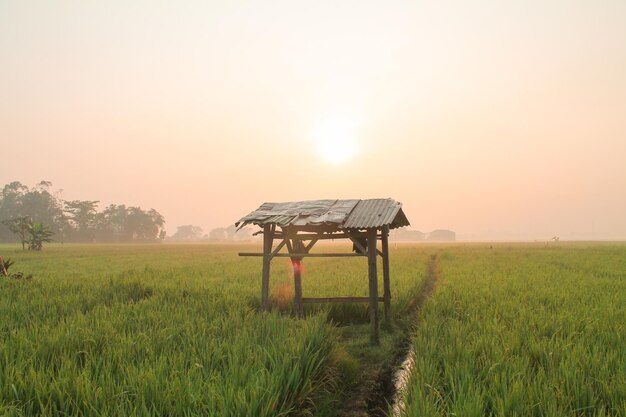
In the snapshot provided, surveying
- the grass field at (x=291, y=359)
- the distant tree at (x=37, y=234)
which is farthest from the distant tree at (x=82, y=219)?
the grass field at (x=291, y=359)

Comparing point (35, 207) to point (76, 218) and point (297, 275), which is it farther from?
point (297, 275)

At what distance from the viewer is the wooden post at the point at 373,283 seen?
780 centimetres

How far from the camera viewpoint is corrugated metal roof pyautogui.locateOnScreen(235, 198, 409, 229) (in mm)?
8094

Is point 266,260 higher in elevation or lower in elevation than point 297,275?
higher

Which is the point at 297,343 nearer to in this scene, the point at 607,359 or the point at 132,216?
the point at 607,359

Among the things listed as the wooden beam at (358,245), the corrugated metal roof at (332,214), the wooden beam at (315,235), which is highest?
the corrugated metal roof at (332,214)

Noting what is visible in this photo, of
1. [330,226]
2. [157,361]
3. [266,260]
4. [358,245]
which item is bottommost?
[157,361]

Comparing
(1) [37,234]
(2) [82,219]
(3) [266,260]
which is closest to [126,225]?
(2) [82,219]

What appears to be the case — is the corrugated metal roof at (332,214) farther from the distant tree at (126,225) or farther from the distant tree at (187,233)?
the distant tree at (187,233)

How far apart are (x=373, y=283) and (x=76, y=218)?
328 ft

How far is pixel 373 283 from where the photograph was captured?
8.03 meters

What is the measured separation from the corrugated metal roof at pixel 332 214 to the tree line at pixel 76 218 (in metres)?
79.7

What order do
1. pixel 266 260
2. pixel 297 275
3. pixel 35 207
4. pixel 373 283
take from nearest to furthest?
pixel 373 283 < pixel 266 260 < pixel 297 275 < pixel 35 207

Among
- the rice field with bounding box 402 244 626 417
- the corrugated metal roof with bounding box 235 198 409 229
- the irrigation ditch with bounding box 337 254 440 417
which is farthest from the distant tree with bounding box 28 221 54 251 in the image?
the irrigation ditch with bounding box 337 254 440 417
